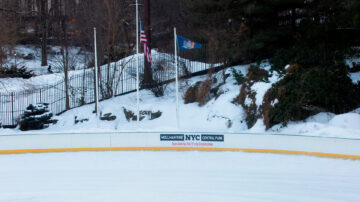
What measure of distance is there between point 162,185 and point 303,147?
492 cm

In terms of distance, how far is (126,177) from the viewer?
356 inches

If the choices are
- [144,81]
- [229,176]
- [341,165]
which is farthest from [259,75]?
[229,176]

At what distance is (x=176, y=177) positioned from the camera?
8.98 metres

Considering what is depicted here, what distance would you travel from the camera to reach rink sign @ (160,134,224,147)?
11969 millimetres

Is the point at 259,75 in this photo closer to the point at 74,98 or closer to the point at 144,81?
the point at 144,81

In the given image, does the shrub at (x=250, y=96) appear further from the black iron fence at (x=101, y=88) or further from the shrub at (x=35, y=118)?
the shrub at (x=35, y=118)

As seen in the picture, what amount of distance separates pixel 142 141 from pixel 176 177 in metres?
3.52

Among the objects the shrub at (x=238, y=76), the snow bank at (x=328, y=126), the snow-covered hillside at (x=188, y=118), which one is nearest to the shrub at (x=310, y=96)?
the snow bank at (x=328, y=126)

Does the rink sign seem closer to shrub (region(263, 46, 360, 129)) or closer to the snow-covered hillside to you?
the snow-covered hillside

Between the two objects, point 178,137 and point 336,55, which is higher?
point 336,55

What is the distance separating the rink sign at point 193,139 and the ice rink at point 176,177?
17.9 inches

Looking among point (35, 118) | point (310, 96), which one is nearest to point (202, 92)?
point (310, 96)

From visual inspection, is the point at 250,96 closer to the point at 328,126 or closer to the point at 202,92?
the point at 202,92

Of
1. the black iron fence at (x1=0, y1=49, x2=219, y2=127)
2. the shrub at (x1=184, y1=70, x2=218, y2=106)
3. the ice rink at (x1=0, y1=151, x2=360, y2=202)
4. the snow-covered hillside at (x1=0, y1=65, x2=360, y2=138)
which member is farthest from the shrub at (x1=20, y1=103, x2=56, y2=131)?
the shrub at (x1=184, y1=70, x2=218, y2=106)
